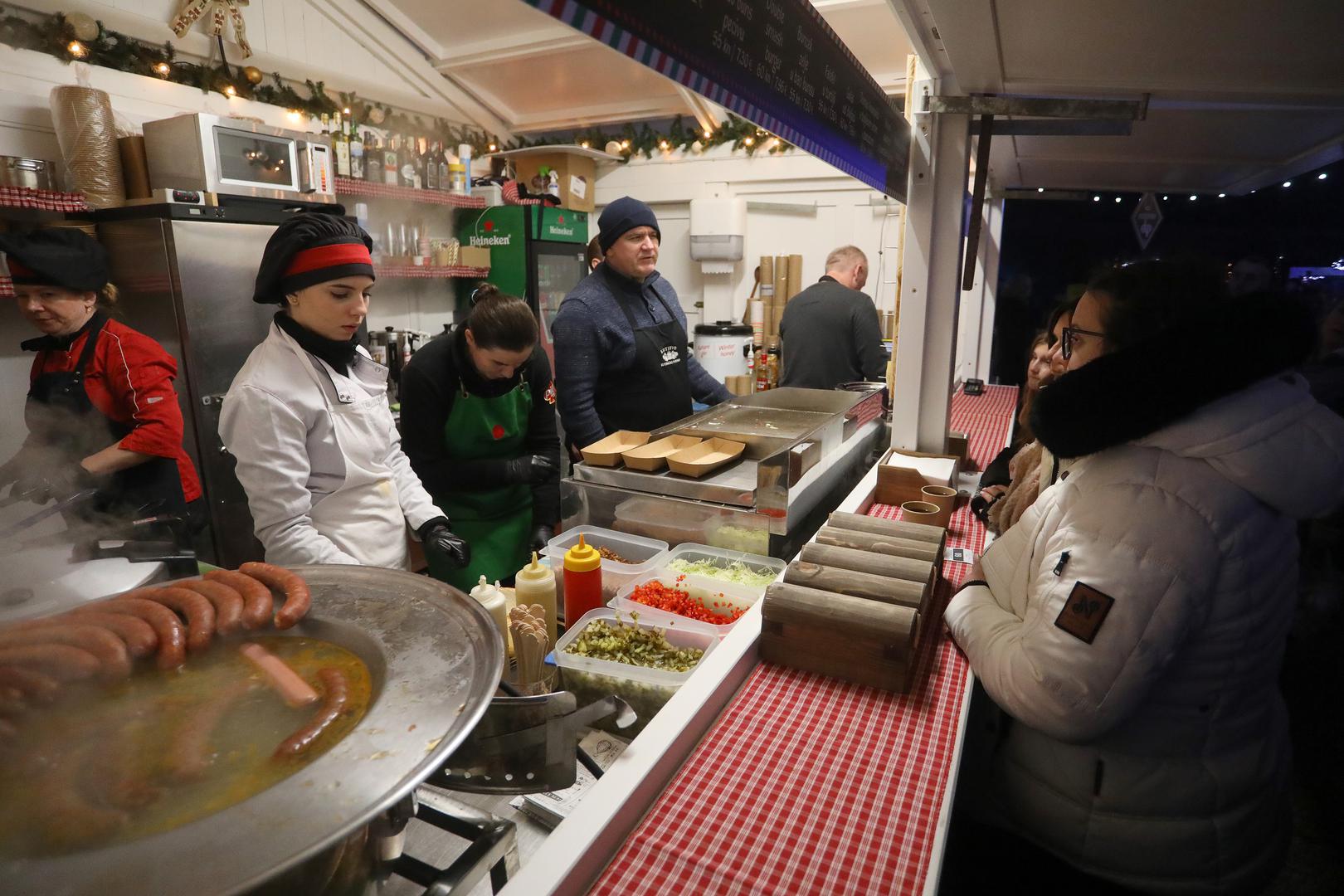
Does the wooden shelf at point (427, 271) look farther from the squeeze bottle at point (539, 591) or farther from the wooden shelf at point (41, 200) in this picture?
the squeeze bottle at point (539, 591)

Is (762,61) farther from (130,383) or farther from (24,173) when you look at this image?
(24,173)

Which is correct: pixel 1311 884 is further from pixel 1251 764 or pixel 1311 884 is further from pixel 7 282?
pixel 7 282

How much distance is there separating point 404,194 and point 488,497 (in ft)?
13.3

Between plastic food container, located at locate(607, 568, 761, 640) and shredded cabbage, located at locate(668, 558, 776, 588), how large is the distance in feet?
0.16

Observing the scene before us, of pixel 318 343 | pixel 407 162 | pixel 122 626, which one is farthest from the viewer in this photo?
pixel 407 162

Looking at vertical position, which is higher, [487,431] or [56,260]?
[56,260]

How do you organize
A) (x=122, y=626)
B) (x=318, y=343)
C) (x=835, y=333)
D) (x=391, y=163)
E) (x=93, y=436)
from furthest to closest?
(x=391, y=163)
(x=835, y=333)
(x=93, y=436)
(x=318, y=343)
(x=122, y=626)

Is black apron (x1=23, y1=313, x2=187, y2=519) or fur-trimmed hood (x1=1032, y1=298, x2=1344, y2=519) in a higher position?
fur-trimmed hood (x1=1032, y1=298, x2=1344, y2=519)

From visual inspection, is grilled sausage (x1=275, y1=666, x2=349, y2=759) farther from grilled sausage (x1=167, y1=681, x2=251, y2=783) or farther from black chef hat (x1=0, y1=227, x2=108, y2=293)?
black chef hat (x1=0, y1=227, x2=108, y2=293)

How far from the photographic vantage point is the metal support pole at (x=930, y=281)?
9.97 feet

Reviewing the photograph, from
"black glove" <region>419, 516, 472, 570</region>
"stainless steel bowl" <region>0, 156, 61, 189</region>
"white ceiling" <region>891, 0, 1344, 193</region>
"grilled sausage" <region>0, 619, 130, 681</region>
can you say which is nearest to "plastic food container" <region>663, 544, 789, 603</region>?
"black glove" <region>419, 516, 472, 570</region>

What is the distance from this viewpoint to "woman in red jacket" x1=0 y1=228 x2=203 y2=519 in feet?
10.2

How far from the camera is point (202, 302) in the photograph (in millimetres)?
4176

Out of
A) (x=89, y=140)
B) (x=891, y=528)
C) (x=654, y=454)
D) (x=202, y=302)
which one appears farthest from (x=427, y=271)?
(x=891, y=528)
